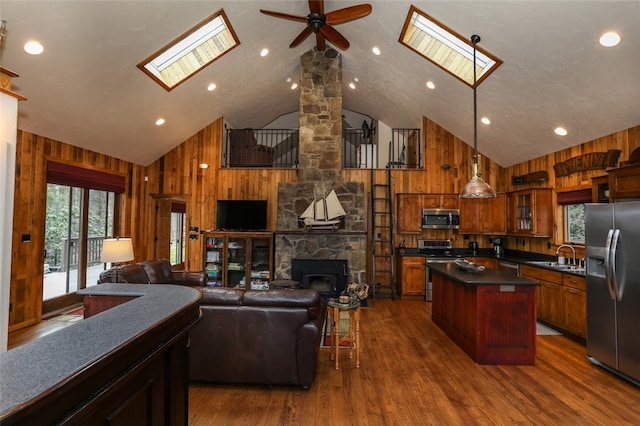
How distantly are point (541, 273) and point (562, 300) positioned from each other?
524 millimetres

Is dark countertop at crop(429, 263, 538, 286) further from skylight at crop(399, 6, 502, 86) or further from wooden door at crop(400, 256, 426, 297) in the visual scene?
skylight at crop(399, 6, 502, 86)

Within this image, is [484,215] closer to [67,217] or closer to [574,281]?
[574,281]

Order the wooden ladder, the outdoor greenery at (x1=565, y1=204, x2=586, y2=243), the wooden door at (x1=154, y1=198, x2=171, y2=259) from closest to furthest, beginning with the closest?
1. the outdoor greenery at (x1=565, y1=204, x2=586, y2=243)
2. the wooden ladder
3. the wooden door at (x1=154, y1=198, x2=171, y2=259)

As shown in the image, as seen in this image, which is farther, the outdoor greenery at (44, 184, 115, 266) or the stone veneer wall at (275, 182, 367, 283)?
the stone veneer wall at (275, 182, 367, 283)

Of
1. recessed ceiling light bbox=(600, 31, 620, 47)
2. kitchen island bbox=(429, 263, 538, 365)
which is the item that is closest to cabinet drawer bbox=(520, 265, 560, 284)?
kitchen island bbox=(429, 263, 538, 365)

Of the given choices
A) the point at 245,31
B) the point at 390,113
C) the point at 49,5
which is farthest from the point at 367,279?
the point at 49,5

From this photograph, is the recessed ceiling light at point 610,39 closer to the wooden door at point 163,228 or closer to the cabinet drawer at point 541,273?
the cabinet drawer at point 541,273

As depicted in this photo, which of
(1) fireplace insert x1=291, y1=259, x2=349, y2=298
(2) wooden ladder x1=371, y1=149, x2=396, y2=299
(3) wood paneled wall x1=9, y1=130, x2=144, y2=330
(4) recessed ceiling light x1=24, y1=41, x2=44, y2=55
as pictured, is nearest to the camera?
(4) recessed ceiling light x1=24, y1=41, x2=44, y2=55

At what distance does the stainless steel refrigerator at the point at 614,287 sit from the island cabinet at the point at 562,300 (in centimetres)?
63

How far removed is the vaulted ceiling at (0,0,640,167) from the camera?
135 inches

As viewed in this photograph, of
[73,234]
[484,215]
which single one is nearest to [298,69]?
[484,215]

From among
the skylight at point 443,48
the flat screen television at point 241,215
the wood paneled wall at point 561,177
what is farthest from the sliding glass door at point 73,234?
the wood paneled wall at point 561,177

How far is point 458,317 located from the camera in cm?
426

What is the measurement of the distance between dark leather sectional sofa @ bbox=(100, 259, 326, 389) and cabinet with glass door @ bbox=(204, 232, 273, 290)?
3614 mm
